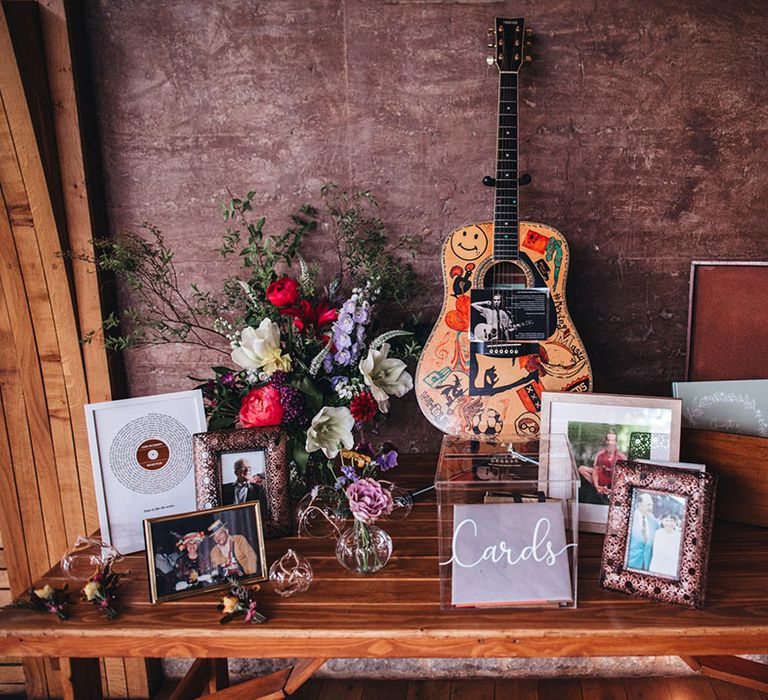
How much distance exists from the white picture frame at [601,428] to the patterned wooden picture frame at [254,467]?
702 millimetres

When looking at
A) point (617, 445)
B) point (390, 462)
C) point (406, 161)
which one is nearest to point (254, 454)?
point (390, 462)

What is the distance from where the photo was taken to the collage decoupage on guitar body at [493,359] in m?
1.59

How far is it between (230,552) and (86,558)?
44cm

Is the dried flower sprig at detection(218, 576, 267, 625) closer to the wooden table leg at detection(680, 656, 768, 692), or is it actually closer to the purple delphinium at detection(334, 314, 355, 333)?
the purple delphinium at detection(334, 314, 355, 333)

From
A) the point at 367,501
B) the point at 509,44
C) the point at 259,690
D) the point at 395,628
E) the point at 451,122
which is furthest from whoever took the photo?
the point at 451,122

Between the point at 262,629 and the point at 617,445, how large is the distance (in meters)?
0.94

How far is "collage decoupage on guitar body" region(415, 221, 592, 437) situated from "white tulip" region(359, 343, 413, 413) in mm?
155

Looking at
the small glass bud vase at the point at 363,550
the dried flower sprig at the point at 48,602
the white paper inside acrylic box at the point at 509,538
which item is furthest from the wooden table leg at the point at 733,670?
the dried flower sprig at the point at 48,602

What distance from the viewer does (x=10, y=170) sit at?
5.34 feet

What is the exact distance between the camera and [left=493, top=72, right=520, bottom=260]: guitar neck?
1.58m

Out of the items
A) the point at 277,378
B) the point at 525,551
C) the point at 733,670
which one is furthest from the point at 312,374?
the point at 733,670

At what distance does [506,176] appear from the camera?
159cm

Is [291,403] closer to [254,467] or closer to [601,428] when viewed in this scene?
[254,467]

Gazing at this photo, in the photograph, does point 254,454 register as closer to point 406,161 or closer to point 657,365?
point 406,161
